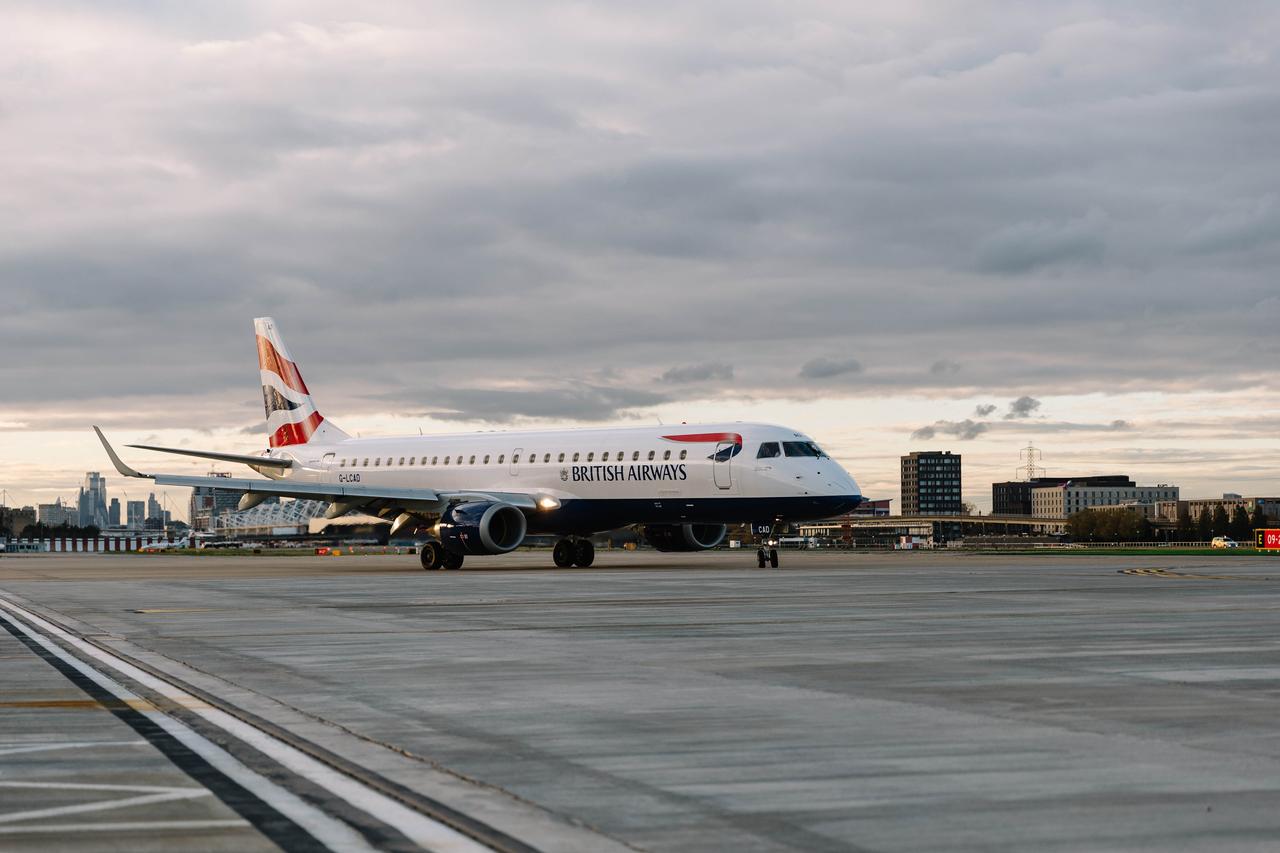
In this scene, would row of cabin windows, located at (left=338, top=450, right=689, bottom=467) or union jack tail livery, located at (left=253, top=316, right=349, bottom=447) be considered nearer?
row of cabin windows, located at (left=338, top=450, right=689, bottom=467)

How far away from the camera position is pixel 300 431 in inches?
2394

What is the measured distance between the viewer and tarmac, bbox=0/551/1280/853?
22.7 ft

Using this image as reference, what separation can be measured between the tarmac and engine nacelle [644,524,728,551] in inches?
1231

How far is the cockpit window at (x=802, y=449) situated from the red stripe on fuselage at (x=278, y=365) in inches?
965

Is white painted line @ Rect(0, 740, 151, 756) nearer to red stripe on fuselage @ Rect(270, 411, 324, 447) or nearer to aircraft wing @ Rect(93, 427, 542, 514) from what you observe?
aircraft wing @ Rect(93, 427, 542, 514)

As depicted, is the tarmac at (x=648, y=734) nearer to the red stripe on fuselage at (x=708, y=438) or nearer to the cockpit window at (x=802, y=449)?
the cockpit window at (x=802, y=449)

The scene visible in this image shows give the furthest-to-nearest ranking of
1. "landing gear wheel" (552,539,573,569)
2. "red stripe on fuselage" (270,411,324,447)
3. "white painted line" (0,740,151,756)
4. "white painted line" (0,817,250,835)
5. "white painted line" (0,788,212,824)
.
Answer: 1. "red stripe on fuselage" (270,411,324,447)
2. "landing gear wheel" (552,539,573,569)
3. "white painted line" (0,740,151,756)
4. "white painted line" (0,788,212,824)
5. "white painted line" (0,817,250,835)

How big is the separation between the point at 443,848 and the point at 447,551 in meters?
43.2

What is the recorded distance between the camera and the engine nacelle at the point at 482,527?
1869 inches

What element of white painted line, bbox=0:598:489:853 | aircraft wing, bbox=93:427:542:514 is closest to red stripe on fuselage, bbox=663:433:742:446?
aircraft wing, bbox=93:427:542:514

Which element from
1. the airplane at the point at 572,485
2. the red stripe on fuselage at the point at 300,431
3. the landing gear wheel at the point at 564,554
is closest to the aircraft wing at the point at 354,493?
the airplane at the point at 572,485

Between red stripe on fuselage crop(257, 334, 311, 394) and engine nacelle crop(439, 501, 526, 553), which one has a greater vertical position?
red stripe on fuselage crop(257, 334, 311, 394)

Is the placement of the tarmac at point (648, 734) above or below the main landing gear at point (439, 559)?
below

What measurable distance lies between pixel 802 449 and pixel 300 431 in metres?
24.3
